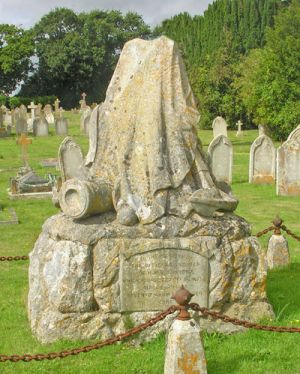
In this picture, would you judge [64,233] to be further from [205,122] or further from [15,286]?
[205,122]

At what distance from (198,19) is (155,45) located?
172 ft

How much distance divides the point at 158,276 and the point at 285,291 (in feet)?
8.47

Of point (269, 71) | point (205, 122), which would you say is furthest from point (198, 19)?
point (269, 71)

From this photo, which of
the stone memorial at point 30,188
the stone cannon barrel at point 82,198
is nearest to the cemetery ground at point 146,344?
the stone cannon barrel at point 82,198

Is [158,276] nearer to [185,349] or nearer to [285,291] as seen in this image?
[185,349]

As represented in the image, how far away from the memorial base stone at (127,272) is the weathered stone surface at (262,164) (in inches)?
457

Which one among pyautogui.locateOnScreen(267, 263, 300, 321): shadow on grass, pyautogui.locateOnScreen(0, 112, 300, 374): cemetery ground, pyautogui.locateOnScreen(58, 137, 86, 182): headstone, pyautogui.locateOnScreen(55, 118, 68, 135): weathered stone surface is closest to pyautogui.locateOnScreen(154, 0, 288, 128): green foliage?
pyautogui.locateOnScreen(55, 118, 68, 135): weathered stone surface

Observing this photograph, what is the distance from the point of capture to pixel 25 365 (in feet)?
19.7

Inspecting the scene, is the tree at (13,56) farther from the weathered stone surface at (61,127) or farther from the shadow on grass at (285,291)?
the shadow on grass at (285,291)

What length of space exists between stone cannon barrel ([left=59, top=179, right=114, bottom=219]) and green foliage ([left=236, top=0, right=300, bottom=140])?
22193 mm

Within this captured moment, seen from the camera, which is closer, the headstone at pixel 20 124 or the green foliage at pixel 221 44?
the headstone at pixel 20 124

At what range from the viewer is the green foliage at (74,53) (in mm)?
64625

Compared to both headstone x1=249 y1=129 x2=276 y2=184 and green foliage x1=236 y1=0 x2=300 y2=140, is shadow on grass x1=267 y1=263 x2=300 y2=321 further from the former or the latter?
green foliage x1=236 y1=0 x2=300 y2=140

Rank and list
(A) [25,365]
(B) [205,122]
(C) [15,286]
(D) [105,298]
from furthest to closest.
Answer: (B) [205,122] < (C) [15,286] < (D) [105,298] < (A) [25,365]
